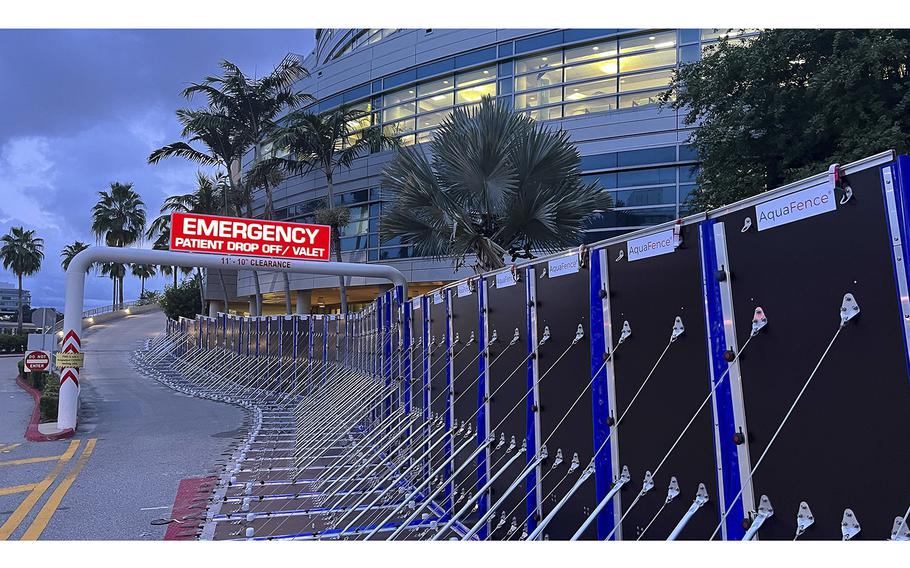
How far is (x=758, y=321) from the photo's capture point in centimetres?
321

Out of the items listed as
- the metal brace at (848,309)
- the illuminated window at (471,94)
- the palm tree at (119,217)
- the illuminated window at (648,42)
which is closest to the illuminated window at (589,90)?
the illuminated window at (648,42)

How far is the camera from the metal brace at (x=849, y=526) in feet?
8.91

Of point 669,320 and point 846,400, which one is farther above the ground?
point 669,320

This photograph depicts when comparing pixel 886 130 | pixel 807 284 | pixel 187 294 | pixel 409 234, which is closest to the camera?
pixel 807 284

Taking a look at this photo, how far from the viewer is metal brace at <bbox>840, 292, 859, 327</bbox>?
108 inches

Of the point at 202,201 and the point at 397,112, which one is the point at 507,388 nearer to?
the point at 397,112

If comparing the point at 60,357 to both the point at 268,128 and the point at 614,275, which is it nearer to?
the point at 614,275

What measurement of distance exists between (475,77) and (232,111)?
12.7 metres

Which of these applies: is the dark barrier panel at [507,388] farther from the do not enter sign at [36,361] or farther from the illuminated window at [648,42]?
the illuminated window at [648,42]

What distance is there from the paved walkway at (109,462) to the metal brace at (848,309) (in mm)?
6134

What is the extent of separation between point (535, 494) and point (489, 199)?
25.3ft
